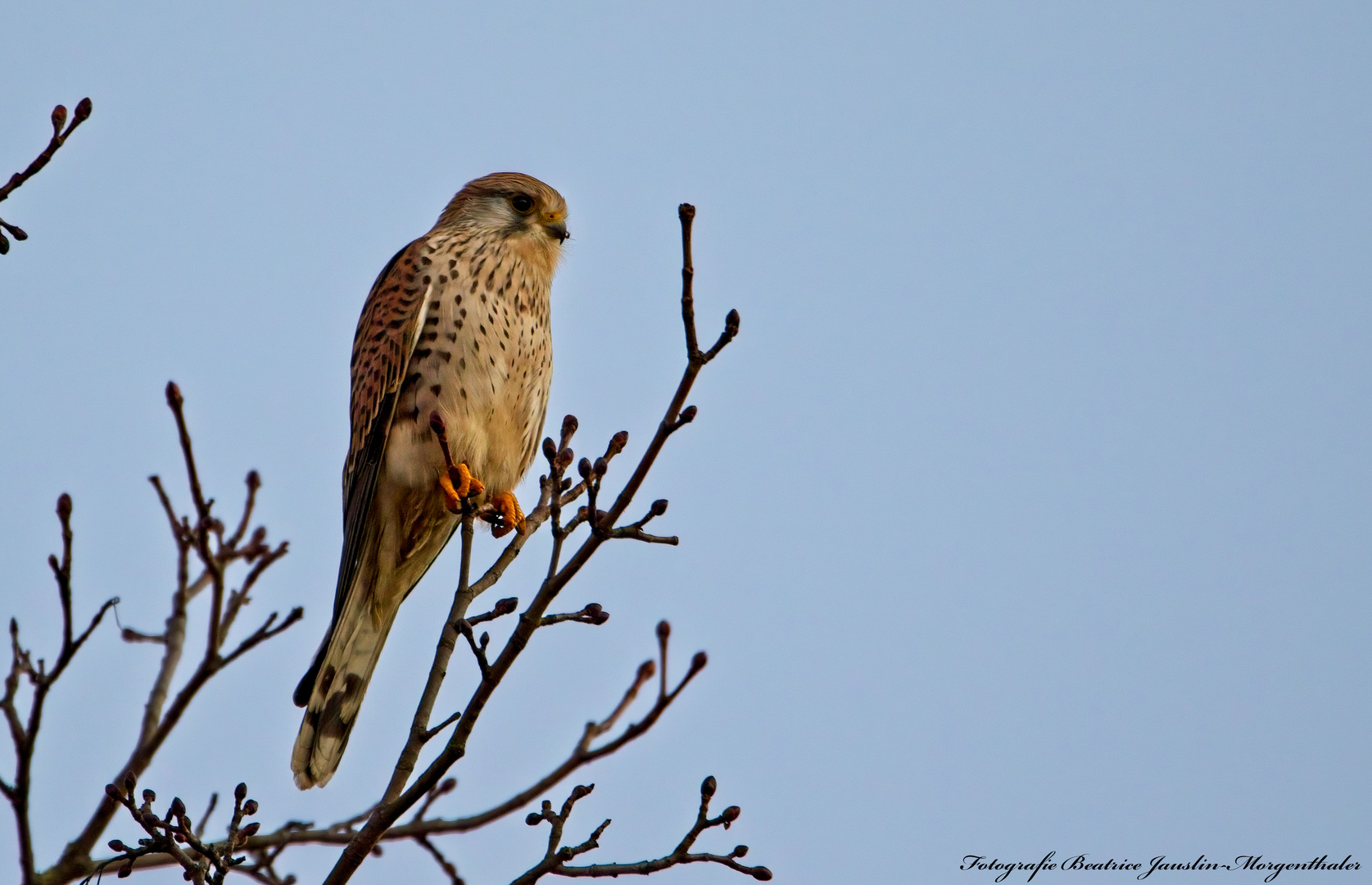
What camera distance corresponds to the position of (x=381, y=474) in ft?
13.1

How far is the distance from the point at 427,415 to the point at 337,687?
0.85 meters

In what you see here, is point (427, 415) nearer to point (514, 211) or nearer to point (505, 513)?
point (505, 513)

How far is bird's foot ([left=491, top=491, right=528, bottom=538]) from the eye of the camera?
3.85 meters

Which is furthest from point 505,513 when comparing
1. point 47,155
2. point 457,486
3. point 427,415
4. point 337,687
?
point 47,155

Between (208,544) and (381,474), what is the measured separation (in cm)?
183

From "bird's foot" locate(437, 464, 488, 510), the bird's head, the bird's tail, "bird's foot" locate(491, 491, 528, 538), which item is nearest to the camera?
"bird's foot" locate(437, 464, 488, 510)

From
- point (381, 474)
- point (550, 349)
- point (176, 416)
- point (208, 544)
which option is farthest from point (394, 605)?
point (176, 416)

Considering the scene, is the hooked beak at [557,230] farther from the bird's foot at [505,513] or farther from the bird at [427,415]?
the bird's foot at [505,513]

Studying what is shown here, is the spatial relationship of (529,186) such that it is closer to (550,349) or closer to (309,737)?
(550,349)

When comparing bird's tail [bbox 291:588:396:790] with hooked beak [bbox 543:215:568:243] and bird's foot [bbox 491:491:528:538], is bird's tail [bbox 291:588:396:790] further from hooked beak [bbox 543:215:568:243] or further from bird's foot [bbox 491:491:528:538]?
hooked beak [bbox 543:215:568:243]

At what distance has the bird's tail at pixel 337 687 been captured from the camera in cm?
344

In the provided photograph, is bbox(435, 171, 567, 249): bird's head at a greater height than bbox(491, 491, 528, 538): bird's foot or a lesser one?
greater

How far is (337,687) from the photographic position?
359 centimetres

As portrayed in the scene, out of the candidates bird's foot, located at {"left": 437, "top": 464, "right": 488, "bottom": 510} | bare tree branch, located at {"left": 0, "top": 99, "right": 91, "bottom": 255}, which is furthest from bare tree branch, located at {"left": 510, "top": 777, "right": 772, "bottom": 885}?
bare tree branch, located at {"left": 0, "top": 99, "right": 91, "bottom": 255}
